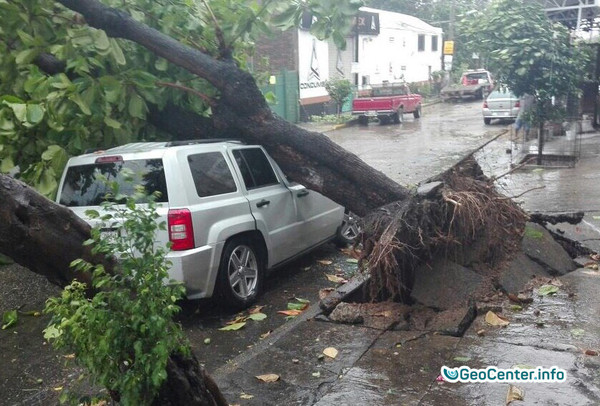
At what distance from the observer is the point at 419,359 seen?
522cm

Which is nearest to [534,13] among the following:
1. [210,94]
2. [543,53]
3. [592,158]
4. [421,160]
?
[543,53]

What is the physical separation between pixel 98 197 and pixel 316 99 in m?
27.3

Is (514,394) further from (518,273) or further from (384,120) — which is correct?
(384,120)

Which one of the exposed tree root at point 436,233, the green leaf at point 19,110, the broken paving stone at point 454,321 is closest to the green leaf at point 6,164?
the green leaf at point 19,110

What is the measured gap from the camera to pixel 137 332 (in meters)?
3.31

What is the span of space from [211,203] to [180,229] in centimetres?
54

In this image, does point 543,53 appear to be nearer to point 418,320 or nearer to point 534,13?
point 534,13

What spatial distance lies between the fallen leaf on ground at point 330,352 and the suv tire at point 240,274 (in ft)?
5.40

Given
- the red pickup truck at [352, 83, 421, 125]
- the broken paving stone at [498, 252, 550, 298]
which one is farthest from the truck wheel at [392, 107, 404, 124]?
the broken paving stone at [498, 252, 550, 298]

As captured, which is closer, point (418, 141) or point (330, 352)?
point (330, 352)

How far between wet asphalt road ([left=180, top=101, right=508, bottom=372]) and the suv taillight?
0.93 metres

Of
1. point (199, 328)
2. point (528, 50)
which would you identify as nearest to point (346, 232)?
point (199, 328)

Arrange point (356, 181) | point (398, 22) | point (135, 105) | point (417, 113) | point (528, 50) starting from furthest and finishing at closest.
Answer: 1. point (398, 22)
2. point (417, 113)
3. point (528, 50)
4. point (356, 181)
5. point (135, 105)

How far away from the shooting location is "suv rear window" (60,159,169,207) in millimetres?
6488
